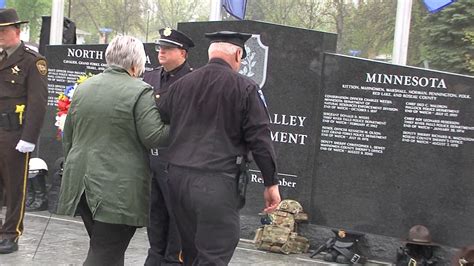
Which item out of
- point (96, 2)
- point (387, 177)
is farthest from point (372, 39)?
point (96, 2)

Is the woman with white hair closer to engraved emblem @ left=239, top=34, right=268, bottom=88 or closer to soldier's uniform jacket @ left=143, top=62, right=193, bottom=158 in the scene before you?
soldier's uniform jacket @ left=143, top=62, right=193, bottom=158

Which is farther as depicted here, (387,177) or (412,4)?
(412,4)

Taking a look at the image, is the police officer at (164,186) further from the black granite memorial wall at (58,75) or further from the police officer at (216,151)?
the black granite memorial wall at (58,75)

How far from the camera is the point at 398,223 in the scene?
6316mm

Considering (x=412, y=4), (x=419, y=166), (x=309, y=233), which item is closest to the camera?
(x=419, y=166)

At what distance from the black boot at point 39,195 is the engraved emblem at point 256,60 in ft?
9.25

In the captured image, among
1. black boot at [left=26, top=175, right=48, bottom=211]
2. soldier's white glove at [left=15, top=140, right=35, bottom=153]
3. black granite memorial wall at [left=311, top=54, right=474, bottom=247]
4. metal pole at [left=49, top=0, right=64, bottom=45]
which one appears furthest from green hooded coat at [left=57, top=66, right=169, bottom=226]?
metal pole at [left=49, top=0, right=64, bottom=45]

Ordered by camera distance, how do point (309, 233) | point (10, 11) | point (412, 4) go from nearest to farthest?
point (10, 11)
point (309, 233)
point (412, 4)

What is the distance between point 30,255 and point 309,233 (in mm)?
2701

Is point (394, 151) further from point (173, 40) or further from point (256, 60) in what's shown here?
point (173, 40)

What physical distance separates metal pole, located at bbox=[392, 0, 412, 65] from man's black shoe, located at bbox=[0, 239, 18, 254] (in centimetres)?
454

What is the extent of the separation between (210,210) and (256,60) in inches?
133

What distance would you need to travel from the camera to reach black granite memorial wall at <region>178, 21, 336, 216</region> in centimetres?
675

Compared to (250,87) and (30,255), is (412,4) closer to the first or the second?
(250,87)
